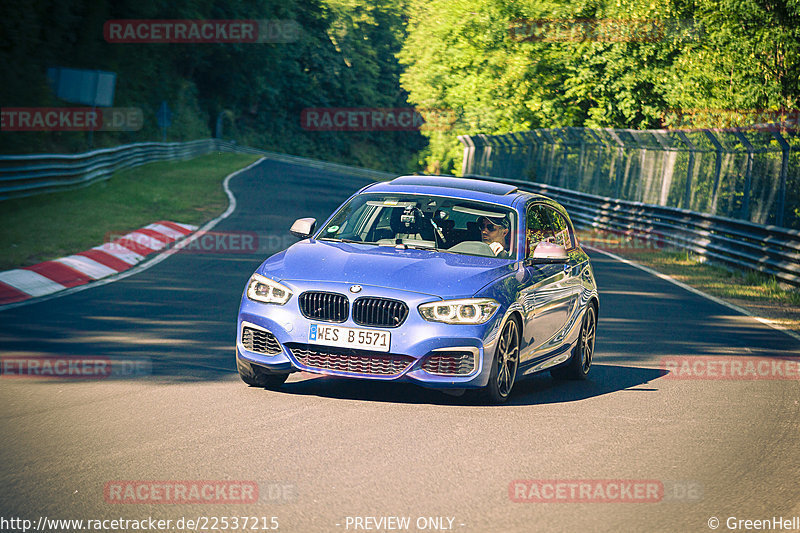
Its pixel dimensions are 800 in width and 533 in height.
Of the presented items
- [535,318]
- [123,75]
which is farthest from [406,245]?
[123,75]

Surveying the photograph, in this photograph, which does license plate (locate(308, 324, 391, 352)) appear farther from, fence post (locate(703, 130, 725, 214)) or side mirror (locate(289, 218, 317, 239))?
fence post (locate(703, 130, 725, 214))

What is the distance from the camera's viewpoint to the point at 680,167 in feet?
93.1

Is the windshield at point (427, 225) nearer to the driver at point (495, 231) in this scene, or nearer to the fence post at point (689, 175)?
the driver at point (495, 231)

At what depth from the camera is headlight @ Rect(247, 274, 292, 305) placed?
8.02 m

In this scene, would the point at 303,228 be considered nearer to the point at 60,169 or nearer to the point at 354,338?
the point at 354,338

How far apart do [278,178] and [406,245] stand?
38.0 meters

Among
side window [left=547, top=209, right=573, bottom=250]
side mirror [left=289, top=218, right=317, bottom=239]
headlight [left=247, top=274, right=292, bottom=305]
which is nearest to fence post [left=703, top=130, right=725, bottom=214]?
side window [left=547, top=209, right=573, bottom=250]

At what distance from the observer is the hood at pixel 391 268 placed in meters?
7.92

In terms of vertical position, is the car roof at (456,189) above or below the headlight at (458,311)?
above

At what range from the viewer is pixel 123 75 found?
60031mm

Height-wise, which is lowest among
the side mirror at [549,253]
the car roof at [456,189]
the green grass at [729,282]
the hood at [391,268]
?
the green grass at [729,282]

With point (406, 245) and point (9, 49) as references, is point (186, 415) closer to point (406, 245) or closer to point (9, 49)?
point (406, 245)

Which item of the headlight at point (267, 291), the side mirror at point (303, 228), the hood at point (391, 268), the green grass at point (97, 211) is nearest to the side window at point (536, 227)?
the hood at point (391, 268)

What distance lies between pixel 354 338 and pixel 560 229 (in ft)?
10.6
